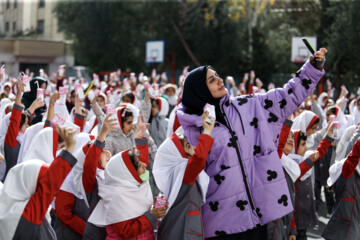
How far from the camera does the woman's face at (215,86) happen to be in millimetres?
3553

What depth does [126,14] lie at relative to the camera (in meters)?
32.0

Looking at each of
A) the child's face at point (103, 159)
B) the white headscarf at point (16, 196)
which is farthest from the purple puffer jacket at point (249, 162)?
the child's face at point (103, 159)

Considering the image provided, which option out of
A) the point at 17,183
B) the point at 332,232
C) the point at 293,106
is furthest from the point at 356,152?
the point at 17,183

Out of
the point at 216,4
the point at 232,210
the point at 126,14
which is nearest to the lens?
the point at 232,210

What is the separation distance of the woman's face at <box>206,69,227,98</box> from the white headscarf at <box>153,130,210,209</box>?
73 centimetres

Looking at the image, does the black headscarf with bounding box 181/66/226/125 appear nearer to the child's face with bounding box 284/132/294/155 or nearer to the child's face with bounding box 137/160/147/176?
the child's face with bounding box 137/160/147/176

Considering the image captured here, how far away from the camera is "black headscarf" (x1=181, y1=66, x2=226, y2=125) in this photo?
359cm

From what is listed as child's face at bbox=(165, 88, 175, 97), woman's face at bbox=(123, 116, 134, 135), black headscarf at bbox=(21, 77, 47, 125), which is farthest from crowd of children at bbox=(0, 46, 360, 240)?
child's face at bbox=(165, 88, 175, 97)

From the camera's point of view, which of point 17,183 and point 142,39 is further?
point 142,39

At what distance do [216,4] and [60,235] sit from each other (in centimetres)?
2655

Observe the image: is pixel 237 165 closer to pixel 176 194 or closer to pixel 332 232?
pixel 176 194

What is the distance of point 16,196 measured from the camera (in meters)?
3.40

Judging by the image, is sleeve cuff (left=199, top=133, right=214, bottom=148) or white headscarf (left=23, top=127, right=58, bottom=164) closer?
sleeve cuff (left=199, top=133, right=214, bottom=148)

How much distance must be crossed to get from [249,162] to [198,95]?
579mm
